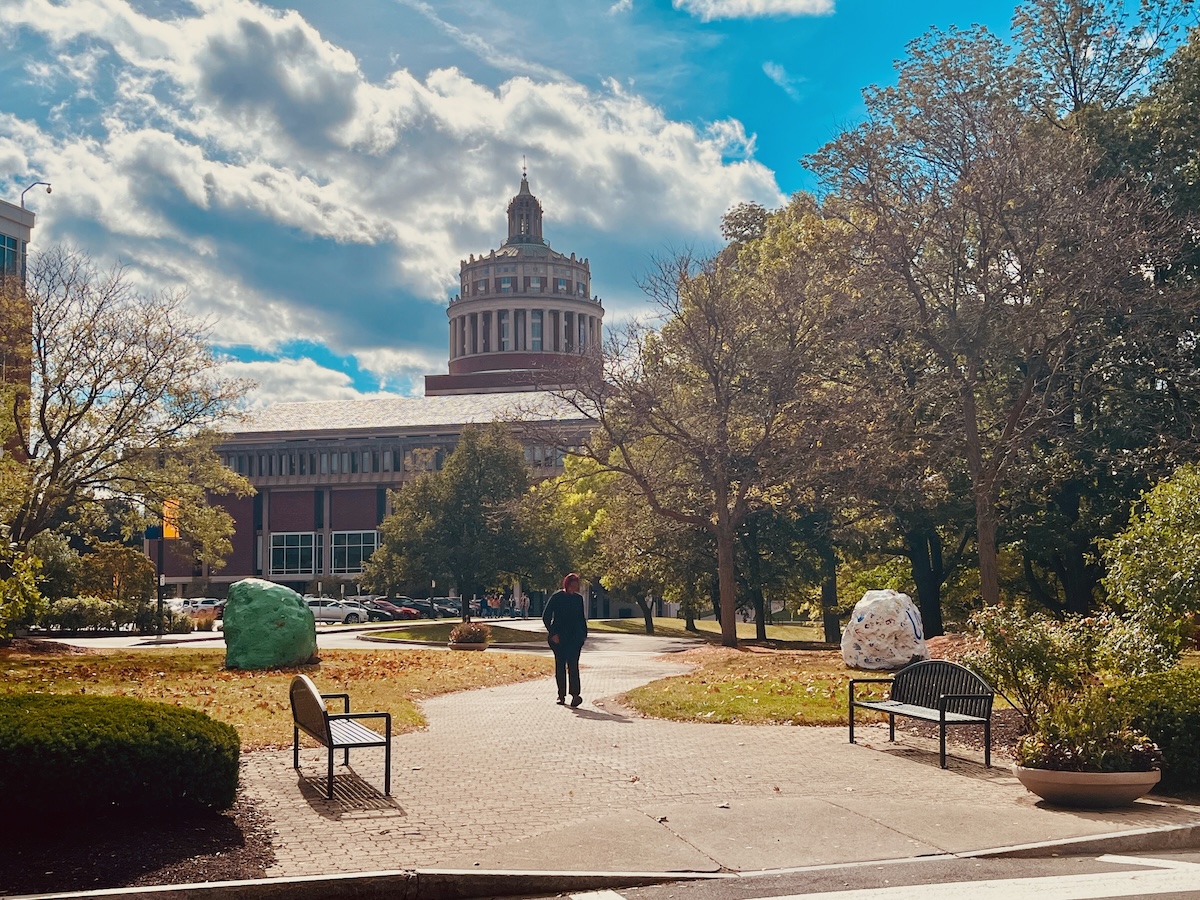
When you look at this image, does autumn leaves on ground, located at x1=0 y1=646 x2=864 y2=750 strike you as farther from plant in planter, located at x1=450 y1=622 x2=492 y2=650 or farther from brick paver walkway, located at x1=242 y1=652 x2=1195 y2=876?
plant in planter, located at x1=450 y1=622 x2=492 y2=650

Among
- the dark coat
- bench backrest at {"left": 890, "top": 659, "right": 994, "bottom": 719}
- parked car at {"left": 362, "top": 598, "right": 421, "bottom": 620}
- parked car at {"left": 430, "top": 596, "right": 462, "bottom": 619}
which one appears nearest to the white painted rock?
the dark coat

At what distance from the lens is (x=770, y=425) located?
36.1 meters

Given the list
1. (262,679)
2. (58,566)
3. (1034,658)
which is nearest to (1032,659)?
(1034,658)

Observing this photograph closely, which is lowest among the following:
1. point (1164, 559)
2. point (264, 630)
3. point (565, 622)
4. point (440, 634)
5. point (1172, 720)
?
point (440, 634)

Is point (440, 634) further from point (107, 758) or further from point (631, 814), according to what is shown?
point (107, 758)

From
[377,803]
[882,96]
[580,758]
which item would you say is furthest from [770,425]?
[377,803]

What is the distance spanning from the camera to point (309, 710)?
427 inches

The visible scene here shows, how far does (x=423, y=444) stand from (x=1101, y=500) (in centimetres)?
7268

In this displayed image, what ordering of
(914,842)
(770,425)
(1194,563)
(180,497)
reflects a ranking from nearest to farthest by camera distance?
(914,842), (1194,563), (770,425), (180,497)

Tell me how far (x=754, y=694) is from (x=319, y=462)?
9179 centimetres

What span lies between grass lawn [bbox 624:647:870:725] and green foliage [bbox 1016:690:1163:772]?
480 centimetres

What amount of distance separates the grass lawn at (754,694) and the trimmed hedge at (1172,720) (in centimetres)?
445

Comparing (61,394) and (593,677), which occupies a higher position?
(61,394)

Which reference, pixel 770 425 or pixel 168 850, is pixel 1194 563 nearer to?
pixel 168 850
